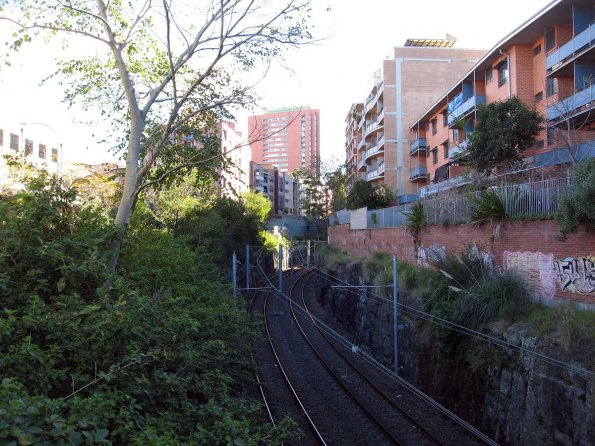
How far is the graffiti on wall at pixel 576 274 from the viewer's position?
10.0m

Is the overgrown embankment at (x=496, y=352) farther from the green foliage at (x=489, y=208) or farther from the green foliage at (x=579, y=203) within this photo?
the green foliage at (x=579, y=203)

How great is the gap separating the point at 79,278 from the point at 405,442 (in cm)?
848

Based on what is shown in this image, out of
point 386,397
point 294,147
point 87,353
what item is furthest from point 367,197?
point 294,147

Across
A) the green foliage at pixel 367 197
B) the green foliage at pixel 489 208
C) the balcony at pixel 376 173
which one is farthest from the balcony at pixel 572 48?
the balcony at pixel 376 173

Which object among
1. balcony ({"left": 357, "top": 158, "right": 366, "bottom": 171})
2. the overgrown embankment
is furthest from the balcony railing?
balcony ({"left": 357, "top": 158, "right": 366, "bottom": 171})

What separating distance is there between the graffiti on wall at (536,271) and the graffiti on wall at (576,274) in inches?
9.7

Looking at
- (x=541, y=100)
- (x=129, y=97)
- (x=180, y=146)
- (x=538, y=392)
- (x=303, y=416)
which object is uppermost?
(x=541, y=100)

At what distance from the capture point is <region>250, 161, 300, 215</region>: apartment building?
92938 mm

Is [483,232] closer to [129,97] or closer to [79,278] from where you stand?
[129,97]

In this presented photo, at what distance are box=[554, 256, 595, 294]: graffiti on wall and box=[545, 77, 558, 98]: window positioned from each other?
16443 millimetres

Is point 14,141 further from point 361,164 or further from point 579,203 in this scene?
point 361,164

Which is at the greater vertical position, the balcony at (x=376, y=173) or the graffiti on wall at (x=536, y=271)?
the balcony at (x=376, y=173)

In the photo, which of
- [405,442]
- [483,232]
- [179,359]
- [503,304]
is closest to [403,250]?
[483,232]

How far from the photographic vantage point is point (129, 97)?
32.1ft
